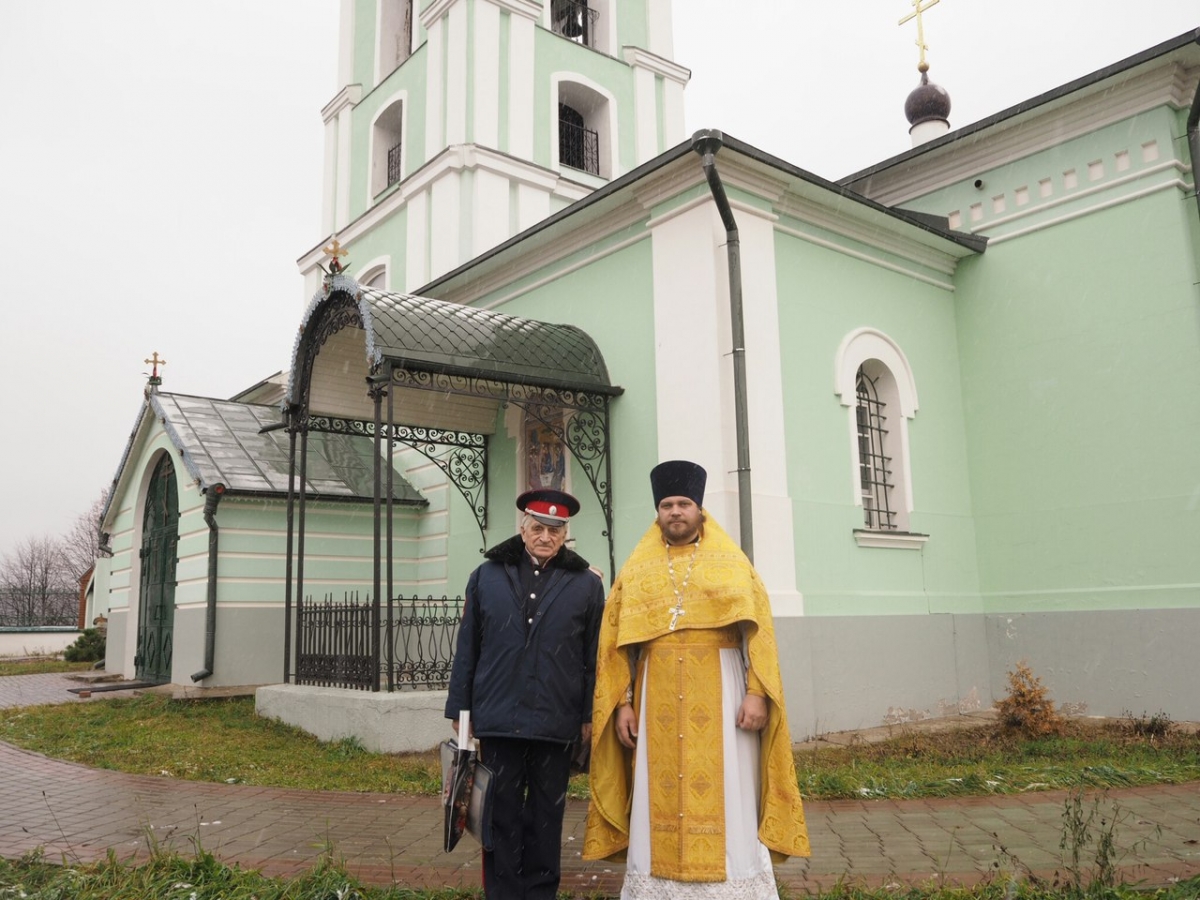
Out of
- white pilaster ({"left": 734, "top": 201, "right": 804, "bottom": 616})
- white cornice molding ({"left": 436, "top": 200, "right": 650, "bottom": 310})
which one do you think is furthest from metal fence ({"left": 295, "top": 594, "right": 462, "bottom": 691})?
white cornice molding ({"left": 436, "top": 200, "right": 650, "bottom": 310})

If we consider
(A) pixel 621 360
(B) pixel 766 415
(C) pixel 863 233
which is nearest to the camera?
(B) pixel 766 415

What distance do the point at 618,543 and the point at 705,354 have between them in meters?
2.02

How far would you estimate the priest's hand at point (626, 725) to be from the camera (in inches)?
155

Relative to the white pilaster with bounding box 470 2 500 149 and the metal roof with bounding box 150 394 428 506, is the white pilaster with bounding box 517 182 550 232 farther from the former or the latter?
the metal roof with bounding box 150 394 428 506

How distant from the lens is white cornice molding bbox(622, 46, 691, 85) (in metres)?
16.2

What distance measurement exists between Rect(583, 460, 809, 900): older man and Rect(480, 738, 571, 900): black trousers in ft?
0.53

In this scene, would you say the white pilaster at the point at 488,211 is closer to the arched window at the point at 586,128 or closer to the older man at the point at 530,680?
the arched window at the point at 586,128

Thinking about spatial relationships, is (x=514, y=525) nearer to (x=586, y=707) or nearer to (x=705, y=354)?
(x=705, y=354)

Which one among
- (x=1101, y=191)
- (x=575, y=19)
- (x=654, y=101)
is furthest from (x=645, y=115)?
(x=1101, y=191)

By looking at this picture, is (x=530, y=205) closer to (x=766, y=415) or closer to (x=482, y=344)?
(x=482, y=344)

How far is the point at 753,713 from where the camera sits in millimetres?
3773

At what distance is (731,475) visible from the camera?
8.09 metres

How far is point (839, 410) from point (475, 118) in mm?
7917

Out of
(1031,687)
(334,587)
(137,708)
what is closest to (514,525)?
(334,587)
